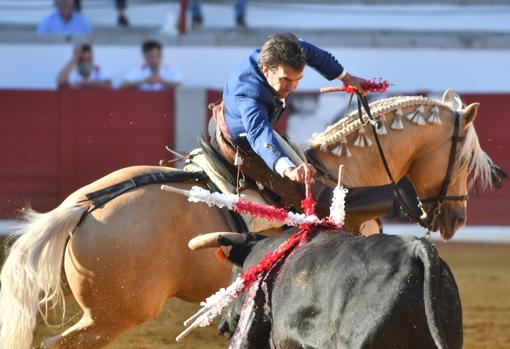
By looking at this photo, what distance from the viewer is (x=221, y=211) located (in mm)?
4480

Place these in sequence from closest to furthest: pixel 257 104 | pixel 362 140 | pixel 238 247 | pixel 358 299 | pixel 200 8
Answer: pixel 358 299 < pixel 238 247 < pixel 257 104 < pixel 362 140 < pixel 200 8

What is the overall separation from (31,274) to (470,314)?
10.7ft

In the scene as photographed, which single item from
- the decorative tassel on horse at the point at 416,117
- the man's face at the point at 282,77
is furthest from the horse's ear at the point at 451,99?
the man's face at the point at 282,77

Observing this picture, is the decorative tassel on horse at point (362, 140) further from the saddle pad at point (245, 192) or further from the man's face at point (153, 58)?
the man's face at point (153, 58)

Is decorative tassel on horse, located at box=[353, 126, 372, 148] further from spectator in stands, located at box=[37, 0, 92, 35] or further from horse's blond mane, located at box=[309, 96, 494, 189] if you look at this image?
spectator in stands, located at box=[37, 0, 92, 35]

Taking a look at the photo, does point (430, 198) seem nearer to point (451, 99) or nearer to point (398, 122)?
point (398, 122)

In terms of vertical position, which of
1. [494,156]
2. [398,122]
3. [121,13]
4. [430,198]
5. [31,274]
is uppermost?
[398,122]

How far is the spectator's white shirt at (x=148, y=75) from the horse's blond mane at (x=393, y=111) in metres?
4.52

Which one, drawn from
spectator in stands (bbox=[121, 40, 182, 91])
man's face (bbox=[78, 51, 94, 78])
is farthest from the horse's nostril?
man's face (bbox=[78, 51, 94, 78])

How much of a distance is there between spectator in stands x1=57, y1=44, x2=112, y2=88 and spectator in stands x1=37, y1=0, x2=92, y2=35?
1.19 meters

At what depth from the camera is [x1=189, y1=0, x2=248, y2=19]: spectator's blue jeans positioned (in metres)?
11.4

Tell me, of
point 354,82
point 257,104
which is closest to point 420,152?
point 354,82

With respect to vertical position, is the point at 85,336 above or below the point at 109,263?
below

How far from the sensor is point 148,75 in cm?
923
